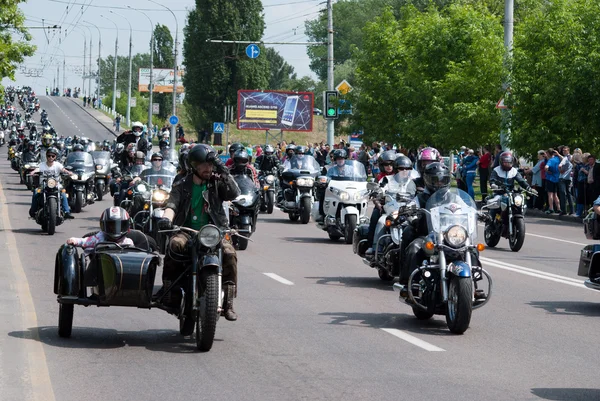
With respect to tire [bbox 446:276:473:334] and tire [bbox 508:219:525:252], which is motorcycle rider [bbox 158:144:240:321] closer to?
tire [bbox 446:276:473:334]

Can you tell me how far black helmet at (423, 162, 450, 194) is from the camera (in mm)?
11734

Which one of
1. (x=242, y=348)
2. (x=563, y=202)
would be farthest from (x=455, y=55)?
(x=242, y=348)

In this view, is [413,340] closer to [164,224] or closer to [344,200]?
[164,224]

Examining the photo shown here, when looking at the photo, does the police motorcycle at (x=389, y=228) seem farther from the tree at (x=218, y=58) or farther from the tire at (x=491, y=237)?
the tree at (x=218, y=58)

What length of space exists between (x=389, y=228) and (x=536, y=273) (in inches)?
141

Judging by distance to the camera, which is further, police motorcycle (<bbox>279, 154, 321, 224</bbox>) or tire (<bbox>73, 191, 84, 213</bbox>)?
tire (<bbox>73, 191, 84, 213</bbox>)

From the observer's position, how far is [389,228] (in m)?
14.5

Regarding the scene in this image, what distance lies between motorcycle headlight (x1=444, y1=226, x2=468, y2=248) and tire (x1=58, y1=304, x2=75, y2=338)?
3357 mm

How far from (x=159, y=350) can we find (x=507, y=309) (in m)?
4.65

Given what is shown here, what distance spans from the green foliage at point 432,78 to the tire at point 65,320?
2952 cm

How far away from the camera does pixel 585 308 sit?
13.4 meters

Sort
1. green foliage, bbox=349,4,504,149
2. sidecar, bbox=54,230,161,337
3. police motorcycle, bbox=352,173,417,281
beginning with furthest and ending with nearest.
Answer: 1. green foliage, bbox=349,4,504,149
2. police motorcycle, bbox=352,173,417,281
3. sidecar, bbox=54,230,161,337

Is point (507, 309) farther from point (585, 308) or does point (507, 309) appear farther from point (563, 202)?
point (563, 202)

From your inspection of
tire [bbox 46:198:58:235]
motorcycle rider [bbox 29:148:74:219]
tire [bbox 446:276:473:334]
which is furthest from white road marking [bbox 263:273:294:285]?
motorcycle rider [bbox 29:148:74:219]
